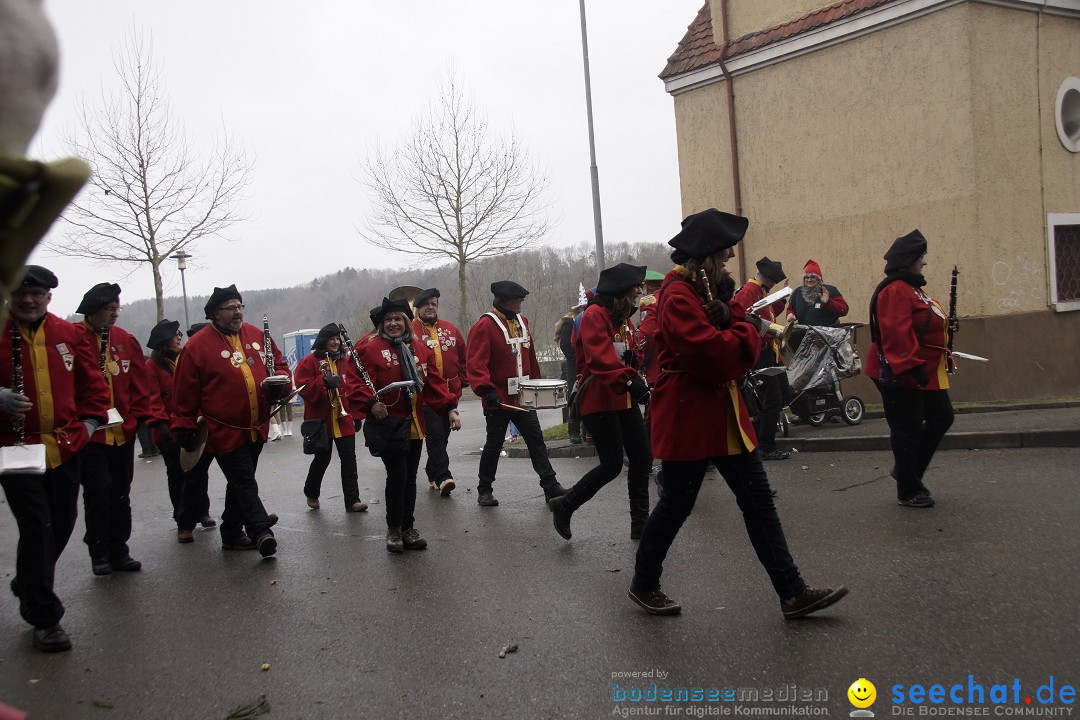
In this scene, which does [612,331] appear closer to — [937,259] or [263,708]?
[263,708]

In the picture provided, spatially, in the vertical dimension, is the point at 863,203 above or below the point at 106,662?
above

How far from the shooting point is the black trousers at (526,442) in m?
8.48

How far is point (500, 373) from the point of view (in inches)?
354

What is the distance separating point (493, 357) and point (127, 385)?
3238 millimetres

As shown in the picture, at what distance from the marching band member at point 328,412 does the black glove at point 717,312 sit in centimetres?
533

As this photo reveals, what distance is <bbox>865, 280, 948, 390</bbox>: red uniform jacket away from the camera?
6898 mm

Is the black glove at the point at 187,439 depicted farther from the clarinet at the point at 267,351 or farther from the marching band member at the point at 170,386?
the marching band member at the point at 170,386

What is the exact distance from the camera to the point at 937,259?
13.5 metres

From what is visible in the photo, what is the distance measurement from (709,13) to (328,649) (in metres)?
14.7

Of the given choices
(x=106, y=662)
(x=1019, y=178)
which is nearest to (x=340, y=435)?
(x=106, y=662)

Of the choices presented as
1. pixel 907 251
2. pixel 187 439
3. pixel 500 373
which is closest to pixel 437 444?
pixel 500 373

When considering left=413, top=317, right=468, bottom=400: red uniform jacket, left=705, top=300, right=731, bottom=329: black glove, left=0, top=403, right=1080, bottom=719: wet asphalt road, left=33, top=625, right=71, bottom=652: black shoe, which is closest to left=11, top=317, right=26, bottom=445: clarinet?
left=33, top=625, right=71, bottom=652: black shoe

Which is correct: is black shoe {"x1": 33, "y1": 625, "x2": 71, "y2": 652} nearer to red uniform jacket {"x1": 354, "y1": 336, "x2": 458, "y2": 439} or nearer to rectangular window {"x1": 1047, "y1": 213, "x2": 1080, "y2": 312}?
red uniform jacket {"x1": 354, "y1": 336, "x2": 458, "y2": 439}

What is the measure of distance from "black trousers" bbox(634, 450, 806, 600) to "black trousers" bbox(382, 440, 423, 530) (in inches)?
99.6
